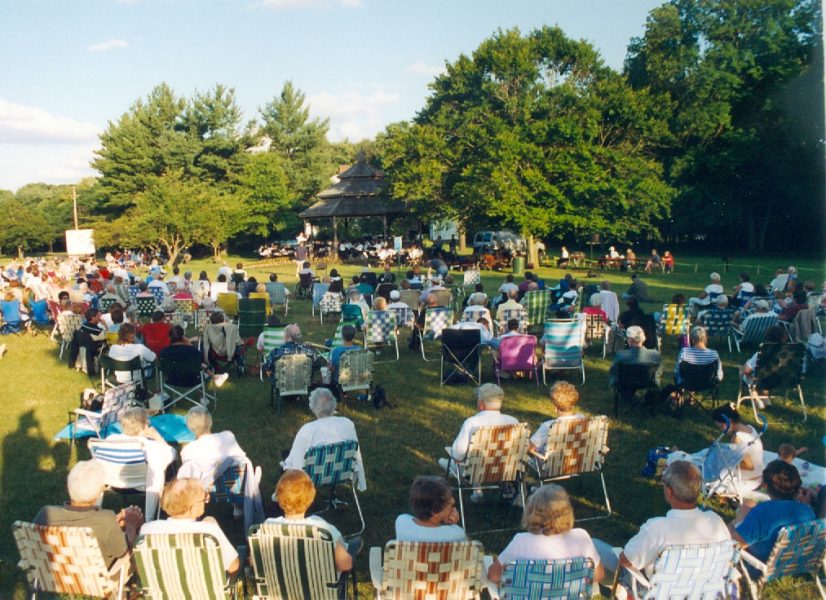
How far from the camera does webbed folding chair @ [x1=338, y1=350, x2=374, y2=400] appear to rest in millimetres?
8070

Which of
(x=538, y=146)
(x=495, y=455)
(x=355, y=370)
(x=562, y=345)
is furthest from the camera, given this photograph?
(x=538, y=146)

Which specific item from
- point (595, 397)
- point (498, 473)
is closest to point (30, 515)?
point (498, 473)

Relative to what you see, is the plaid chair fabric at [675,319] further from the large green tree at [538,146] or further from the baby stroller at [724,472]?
the large green tree at [538,146]

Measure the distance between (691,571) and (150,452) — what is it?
3675 mm

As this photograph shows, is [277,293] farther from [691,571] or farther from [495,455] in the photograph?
[691,571]

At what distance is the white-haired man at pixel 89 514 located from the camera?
3.61 m

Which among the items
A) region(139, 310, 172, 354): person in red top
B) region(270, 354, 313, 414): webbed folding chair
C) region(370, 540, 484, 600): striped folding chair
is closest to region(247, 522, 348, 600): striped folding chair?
region(370, 540, 484, 600): striped folding chair

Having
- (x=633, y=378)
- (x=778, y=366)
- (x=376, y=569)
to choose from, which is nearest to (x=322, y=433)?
(x=376, y=569)

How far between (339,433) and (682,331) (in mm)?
8179

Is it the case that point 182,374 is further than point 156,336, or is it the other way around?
point 156,336

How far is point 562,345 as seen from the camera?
9.12 meters

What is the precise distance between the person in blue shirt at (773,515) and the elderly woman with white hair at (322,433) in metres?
2.62

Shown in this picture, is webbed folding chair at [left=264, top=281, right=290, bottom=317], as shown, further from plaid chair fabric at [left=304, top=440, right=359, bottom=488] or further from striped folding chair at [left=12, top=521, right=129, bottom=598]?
striped folding chair at [left=12, top=521, right=129, bottom=598]

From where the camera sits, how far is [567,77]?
102 feet
